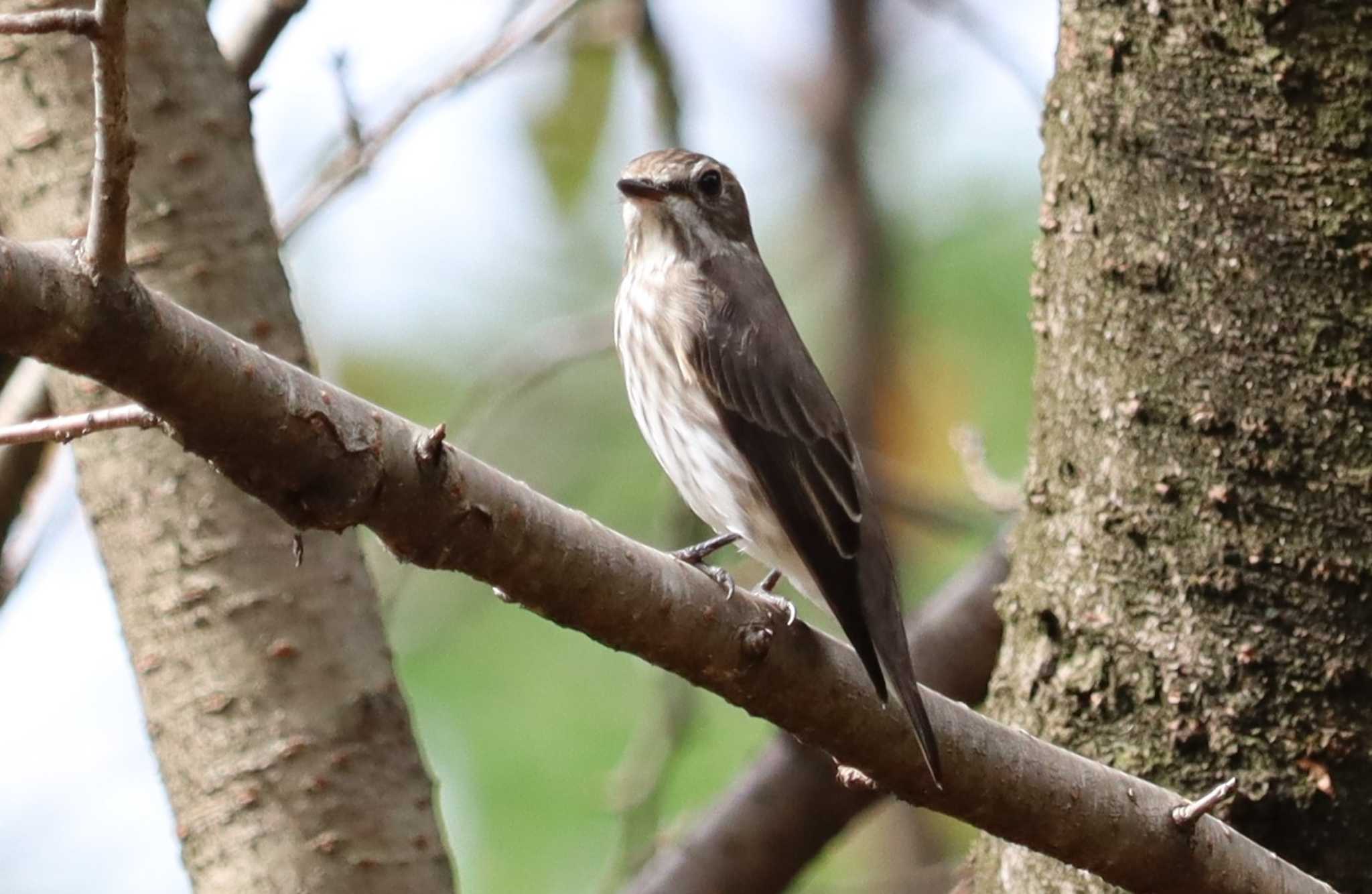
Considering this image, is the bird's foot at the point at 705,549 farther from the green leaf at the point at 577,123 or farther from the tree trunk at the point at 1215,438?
the green leaf at the point at 577,123

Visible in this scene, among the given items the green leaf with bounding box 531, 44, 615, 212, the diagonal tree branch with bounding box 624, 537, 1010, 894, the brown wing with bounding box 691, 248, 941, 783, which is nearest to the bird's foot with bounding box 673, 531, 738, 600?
the brown wing with bounding box 691, 248, 941, 783

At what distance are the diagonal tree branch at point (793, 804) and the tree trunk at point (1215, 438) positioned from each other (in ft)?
3.36

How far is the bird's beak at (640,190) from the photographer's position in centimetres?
439

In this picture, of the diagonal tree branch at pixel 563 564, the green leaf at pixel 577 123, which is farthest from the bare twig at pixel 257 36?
the green leaf at pixel 577 123

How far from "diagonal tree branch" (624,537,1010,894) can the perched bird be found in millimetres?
665

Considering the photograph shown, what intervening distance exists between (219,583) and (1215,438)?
194cm

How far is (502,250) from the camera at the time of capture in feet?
27.1

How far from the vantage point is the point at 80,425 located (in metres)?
2.18

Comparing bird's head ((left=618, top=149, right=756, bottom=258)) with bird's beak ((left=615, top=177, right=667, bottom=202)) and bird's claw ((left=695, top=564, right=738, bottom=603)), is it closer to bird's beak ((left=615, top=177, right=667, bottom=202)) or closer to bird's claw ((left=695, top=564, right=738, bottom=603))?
bird's beak ((left=615, top=177, right=667, bottom=202))

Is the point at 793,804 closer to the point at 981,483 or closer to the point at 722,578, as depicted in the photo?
the point at 981,483

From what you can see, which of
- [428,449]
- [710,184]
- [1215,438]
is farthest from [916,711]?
[710,184]

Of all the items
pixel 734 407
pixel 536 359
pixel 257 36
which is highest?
pixel 257 36

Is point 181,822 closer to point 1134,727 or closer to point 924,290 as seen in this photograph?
point 1134,727

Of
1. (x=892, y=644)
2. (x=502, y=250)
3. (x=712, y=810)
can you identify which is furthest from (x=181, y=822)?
(x=502, y=250)
